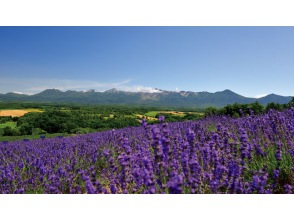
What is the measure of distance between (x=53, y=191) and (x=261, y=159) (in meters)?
2.39

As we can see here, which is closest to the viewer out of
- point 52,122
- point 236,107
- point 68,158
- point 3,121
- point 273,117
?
point 273,117

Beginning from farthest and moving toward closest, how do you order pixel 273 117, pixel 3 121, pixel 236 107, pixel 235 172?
pixel 3 121
pixel 236 107
pixel 273 117
pixel 235 172

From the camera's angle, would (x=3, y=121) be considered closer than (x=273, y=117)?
No

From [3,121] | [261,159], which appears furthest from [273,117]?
[3,121]

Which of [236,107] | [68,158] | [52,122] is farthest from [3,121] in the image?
[68,158]

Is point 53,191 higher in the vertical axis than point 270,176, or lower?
lower
